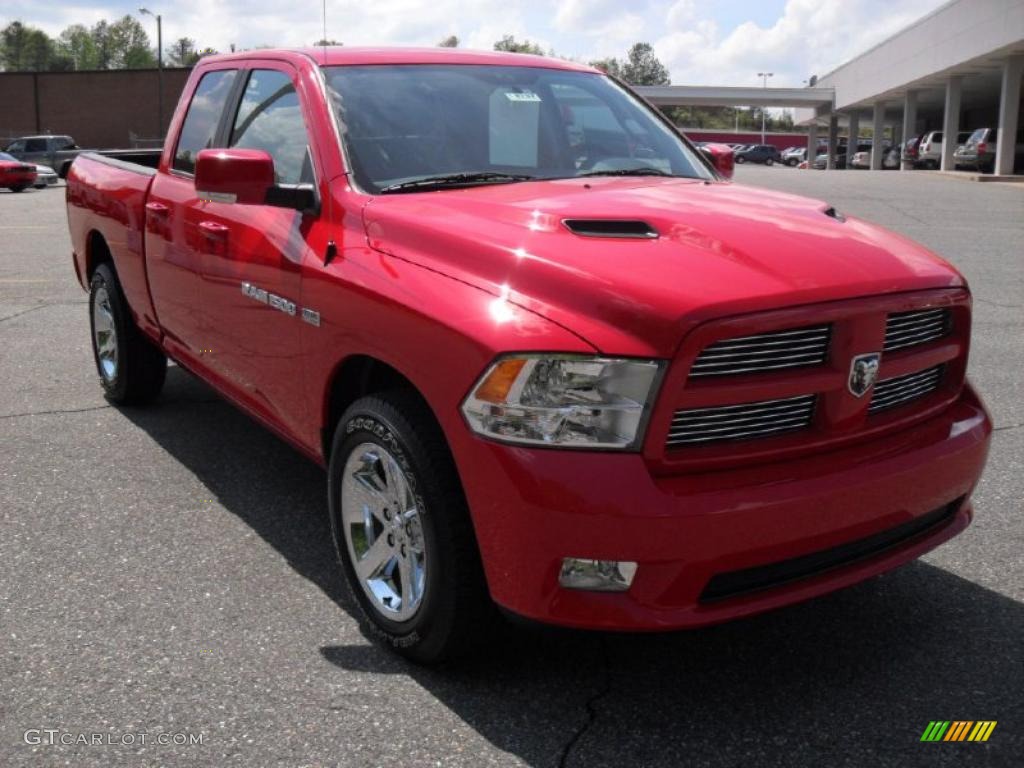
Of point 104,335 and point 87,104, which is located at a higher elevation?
point 87,104

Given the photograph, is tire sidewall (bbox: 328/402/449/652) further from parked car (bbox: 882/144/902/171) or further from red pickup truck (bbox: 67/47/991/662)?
parked car (bbox: 882/144/902/171)

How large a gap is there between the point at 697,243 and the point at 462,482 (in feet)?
3.09

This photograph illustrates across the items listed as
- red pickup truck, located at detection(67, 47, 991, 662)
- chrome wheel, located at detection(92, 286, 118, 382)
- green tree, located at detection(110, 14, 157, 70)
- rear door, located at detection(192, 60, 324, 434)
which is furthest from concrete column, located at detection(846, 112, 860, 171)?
green tree, located at detection(110, 14, 157, 70)

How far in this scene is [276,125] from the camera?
4418 mm

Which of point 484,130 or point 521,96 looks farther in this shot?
point 521,96

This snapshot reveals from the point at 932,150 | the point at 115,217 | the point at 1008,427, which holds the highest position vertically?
the point at 932,150

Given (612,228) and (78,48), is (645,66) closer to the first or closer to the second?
(78,48)

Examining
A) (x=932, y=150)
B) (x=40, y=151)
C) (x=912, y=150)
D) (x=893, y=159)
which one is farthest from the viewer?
(x=893, y=159)

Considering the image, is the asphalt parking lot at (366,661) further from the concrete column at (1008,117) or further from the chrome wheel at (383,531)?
the concrete column at (1008,117)

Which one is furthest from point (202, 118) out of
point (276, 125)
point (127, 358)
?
point (127, 358)

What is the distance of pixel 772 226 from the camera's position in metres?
3.31

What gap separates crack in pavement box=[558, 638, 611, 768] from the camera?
9.46ft

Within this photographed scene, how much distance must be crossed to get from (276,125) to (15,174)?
3073cm

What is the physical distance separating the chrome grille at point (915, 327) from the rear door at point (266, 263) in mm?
1845
